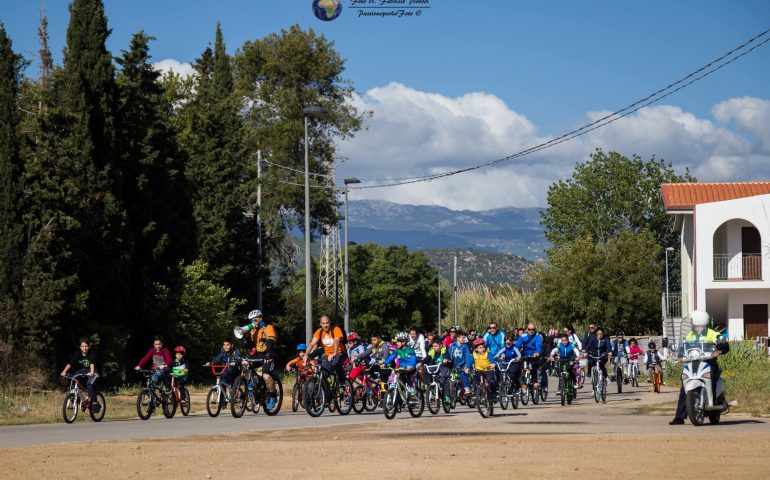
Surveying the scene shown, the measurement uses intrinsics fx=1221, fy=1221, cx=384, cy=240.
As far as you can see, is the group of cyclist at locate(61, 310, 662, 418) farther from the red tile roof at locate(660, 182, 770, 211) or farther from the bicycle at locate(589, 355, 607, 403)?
the red tile roof at locate(660, 182, 770, 211)

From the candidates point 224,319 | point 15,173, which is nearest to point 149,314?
point 224,319

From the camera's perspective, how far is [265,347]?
2530cm

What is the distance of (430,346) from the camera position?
28156 millimetres

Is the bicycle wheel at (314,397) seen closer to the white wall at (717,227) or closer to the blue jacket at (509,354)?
the blue jacket at (509,354)

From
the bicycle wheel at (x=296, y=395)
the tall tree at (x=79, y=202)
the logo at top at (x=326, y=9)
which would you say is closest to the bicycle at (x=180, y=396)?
the bicycle wheel at (x=296, y=395)

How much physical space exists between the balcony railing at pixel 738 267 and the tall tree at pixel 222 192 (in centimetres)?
2091

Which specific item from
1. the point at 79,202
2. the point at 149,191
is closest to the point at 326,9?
the point at 149,191

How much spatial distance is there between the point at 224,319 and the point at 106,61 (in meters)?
11.9

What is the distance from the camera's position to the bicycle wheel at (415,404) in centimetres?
2480

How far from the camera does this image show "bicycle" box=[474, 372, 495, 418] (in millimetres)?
24578

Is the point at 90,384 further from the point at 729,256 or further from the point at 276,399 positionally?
the point at 729,256

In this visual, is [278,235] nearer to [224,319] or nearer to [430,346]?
[224,319]

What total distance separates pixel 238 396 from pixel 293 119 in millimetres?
42796

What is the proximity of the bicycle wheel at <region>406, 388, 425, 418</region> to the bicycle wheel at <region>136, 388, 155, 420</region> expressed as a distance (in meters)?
5.28
